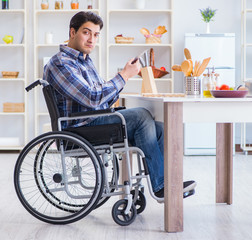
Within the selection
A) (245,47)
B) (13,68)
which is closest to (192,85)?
(245,47)

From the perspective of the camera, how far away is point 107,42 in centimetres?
539

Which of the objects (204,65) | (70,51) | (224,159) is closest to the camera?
(70,51)

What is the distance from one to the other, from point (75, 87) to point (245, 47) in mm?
3501

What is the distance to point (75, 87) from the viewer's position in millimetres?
2201

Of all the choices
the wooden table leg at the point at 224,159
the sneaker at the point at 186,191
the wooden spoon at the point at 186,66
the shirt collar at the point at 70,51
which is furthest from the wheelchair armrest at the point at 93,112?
the wooden table leg at the point at 224,159

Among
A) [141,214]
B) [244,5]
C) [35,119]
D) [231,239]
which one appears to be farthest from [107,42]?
[231,239]

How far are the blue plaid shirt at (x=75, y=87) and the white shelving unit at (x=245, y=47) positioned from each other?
10.8ft

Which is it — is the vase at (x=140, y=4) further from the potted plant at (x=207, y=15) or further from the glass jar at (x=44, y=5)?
the glass jar at (x=44, y=5)

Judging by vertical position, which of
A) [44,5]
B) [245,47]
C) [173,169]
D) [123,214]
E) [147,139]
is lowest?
[123,214]

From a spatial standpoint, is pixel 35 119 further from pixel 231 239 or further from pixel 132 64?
pixel 231 239

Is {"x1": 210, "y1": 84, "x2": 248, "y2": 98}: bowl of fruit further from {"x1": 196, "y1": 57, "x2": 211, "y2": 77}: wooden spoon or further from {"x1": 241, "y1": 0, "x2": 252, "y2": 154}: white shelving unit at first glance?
{"x1": 241, "y1": 0, "x2": 252, "y2": 154}: white shelving unit

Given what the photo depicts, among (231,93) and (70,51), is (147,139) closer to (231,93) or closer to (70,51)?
(231,93)

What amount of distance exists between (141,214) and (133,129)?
20.1 inches

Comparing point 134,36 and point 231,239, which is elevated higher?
point 134,36
